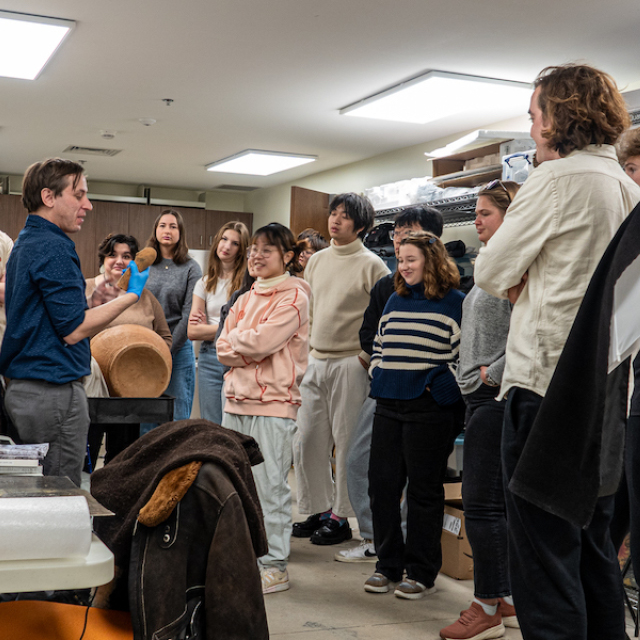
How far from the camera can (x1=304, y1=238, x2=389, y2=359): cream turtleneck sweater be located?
329cm

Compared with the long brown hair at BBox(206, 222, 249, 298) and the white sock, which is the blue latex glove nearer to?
the long brown hair at BBox(206, 222, 249, 298)

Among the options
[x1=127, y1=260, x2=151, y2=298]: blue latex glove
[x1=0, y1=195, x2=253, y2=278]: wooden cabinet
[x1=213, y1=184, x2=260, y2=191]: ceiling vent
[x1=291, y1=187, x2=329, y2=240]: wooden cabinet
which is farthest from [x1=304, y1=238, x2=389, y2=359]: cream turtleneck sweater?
[x1=213, y1=184, x2=260, y2=191]: ceiling vent

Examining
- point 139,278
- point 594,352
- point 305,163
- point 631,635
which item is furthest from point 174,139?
point 594,352

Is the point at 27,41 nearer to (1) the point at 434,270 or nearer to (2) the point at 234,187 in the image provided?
(1) the point at 434,270

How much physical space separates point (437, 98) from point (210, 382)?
2.40 metres

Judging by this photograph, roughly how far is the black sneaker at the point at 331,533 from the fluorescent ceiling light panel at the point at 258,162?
3956mm

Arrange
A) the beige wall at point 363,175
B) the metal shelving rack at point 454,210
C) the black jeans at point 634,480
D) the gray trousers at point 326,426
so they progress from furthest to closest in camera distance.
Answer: the beige wall at point 363,175 < the metal shelving rack at point 454,210 < the gray trousers at point 326,426 < the black jeans at point 634,480

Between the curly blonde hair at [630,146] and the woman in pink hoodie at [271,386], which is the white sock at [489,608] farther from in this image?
the curly blonde hair at [630,146]

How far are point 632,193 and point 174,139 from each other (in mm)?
5151

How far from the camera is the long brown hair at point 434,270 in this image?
8.80 feet

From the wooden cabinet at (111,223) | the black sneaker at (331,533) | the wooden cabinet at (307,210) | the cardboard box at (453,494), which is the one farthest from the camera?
the wooden cabinet at (111,223)

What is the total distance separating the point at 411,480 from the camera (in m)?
2.62

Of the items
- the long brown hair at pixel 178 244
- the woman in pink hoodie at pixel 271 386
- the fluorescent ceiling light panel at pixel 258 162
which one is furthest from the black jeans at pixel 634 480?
the fluorescent ceiling light panel at pixel 258 162

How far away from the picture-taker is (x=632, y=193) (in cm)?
152
